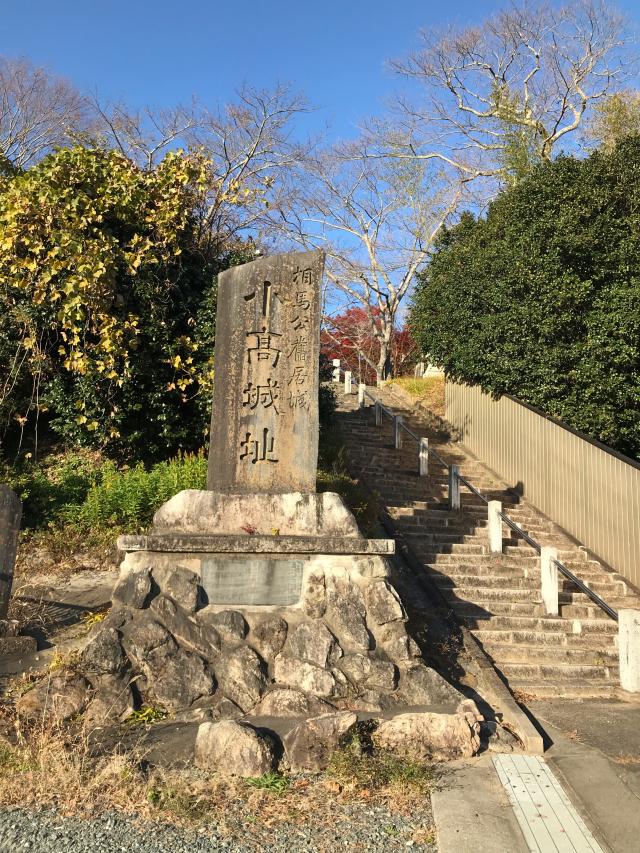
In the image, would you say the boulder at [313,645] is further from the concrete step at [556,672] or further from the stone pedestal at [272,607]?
the concrete step at [556,672]

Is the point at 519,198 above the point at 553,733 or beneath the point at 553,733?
above

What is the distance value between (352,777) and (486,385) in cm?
1270

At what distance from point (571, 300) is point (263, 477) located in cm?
997

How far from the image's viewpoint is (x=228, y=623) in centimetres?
548

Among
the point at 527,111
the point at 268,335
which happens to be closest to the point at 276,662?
the point at 268,335

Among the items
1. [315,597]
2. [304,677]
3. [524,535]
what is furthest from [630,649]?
[304,677]

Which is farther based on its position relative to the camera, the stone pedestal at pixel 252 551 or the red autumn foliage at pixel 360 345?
the red autumn foliage at pixel 360 345

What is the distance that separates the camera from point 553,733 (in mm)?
5863

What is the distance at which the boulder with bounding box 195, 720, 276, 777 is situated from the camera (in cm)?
429

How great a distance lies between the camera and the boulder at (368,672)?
5.32m

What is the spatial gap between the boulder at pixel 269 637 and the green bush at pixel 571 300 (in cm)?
969

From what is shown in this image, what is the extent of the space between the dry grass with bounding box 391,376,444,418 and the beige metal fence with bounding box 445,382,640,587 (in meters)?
2.95

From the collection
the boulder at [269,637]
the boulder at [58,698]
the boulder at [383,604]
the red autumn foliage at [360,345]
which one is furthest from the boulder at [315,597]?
the red autumn foliage at [360,345]

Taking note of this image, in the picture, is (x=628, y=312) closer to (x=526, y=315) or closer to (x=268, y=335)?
(x=526, y=315)
